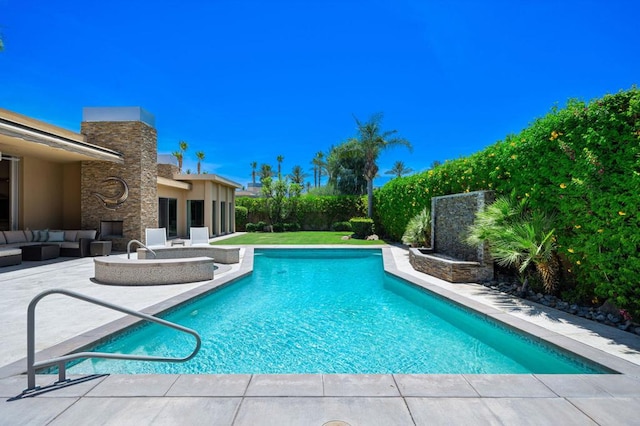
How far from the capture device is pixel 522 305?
6.48m

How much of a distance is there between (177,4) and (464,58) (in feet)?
47.4

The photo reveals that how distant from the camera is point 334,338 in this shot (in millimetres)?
5527

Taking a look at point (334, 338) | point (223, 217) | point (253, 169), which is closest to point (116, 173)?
point (223, 217)

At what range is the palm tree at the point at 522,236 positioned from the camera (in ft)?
21.7

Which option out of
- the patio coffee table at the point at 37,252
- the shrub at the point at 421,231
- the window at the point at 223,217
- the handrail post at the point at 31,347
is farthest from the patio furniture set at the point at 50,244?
the shrub at the point at 421,231

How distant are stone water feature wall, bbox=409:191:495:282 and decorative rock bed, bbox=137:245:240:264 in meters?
6.67

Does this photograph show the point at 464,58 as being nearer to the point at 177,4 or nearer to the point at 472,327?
the point at 177,4

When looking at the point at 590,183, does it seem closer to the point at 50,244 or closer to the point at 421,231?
the point at 421,231

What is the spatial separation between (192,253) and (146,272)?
9.93ft

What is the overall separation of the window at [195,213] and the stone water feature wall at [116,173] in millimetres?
7348

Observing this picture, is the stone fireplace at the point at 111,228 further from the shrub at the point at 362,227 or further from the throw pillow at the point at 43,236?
the shrub at the point at 362,227

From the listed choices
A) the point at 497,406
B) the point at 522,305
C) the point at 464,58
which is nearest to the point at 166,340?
the point at 497,406

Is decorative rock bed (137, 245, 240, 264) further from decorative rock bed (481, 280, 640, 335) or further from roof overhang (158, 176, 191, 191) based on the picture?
decorative rock bed (481, 280, 640, 335)

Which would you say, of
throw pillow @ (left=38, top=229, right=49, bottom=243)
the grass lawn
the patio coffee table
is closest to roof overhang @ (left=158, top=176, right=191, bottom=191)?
the grass lawn
